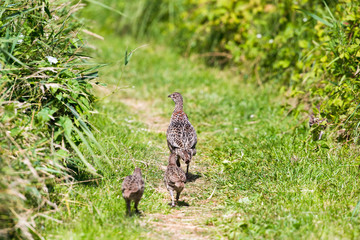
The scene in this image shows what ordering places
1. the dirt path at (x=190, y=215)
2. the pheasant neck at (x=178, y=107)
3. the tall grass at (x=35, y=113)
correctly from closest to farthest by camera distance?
the tall grass at (x=35, y=113) → the dirt path at (x=190, y=215) → the pheasant neck at (x=178, y=107)

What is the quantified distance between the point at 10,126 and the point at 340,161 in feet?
14.0

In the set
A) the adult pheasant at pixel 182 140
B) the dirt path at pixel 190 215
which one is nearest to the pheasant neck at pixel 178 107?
the adult pheasant at pixel 182 140

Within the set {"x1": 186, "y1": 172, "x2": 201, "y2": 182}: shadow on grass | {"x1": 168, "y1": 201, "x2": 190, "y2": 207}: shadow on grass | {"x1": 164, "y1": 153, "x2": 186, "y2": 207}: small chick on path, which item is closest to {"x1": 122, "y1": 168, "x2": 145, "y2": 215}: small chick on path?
{"x1": 164, "y1": 153, "x2": 186, "y2": 207}: small chick on path

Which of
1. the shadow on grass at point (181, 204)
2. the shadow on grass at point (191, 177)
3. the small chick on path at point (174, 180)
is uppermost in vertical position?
the small chick on path at point (174, 180)

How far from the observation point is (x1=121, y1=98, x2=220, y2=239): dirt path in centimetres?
516

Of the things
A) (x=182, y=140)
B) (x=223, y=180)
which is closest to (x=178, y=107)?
(x=182, y=140)

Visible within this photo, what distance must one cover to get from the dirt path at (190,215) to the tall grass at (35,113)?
Result: 0.96m

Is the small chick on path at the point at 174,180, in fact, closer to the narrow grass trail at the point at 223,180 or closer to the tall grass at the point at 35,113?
the narrow grass trail at the point at 223,180

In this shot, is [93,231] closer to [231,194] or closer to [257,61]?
[231,194]

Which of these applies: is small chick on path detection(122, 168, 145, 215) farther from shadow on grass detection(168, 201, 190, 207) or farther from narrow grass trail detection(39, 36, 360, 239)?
shadow on grass detection(168, 201, 190, 207)

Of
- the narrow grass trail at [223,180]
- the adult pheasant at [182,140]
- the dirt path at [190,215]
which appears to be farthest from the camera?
the adult pheasant at [182,140]

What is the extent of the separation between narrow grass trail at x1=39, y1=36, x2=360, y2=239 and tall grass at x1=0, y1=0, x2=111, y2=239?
301mm

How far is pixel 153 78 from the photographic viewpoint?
39.5ft

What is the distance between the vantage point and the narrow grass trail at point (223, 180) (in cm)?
497
